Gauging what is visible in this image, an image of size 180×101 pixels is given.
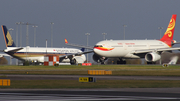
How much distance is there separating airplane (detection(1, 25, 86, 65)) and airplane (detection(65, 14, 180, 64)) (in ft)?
45.9

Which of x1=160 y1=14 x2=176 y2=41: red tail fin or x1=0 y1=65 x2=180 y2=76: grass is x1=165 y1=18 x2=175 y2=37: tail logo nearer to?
x1=160 y1=14 x2=176 y2=41: red tail fin

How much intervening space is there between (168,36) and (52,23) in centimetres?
4790

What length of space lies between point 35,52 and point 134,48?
27683 mm

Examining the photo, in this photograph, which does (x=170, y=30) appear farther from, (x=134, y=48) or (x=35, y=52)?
(x=35, y=52)

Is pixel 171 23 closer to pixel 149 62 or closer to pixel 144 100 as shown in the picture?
pixel 149 62

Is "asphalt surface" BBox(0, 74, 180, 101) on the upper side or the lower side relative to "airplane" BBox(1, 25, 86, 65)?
lower

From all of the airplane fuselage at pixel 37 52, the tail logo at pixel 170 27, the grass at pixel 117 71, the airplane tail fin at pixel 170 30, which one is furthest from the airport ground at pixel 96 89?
the airplane fuselage at pixel 37 52

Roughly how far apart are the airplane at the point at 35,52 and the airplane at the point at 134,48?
1398cm

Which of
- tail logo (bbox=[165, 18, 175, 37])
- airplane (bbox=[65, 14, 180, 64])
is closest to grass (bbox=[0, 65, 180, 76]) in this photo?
airplane (bbox=[65, 14, 180, 64])

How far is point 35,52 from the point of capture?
96.4 m

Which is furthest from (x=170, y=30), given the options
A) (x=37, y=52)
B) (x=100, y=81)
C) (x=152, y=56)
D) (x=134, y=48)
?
(x=100, y=81)

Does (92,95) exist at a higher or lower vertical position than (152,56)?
lower

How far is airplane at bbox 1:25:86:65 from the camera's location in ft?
303

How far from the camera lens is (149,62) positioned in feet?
278
